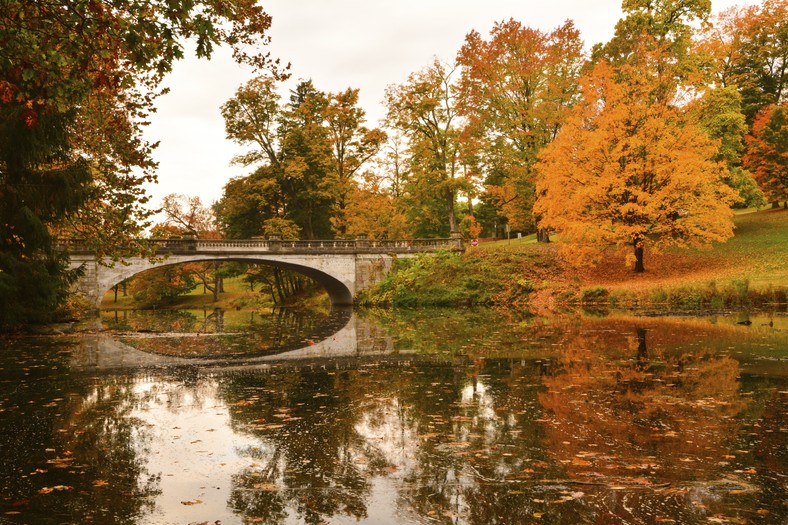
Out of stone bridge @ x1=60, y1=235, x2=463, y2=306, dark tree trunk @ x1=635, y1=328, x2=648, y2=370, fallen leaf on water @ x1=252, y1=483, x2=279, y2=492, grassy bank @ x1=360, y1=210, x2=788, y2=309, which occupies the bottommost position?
fallen leaf on water @ x1=252, y1=483, x2=279, y2=492

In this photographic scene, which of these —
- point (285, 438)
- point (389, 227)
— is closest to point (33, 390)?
point (285, 438)

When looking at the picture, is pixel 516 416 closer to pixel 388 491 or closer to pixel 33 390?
pixel 388 491

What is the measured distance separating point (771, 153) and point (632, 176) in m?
15.1

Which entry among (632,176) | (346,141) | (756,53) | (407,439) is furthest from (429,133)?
(407,439)

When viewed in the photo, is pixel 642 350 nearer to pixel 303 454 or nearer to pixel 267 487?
pixel 303 454

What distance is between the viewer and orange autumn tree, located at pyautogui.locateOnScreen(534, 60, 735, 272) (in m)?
27.2

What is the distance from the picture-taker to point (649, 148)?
2742 cm

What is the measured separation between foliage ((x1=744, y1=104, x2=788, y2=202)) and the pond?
30139 mm

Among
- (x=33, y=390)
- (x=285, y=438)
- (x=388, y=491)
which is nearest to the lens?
(x=388, y=491)

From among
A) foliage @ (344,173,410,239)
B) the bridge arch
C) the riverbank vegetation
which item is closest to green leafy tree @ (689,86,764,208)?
the riverbank vegetation

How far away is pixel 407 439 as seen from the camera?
5668 mm

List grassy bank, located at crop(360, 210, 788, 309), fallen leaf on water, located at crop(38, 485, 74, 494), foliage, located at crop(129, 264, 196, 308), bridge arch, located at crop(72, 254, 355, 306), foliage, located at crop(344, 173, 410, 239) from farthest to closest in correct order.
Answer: foliage, located at crop(129, 264, 196, 308)
foliage, located at crop(344, 173, 410, 239)
bridge arch, located at crop(72, 254, 355, 306)
grassy bank, located at crop(360, 210, 788, 309)
fallen leaf on water, located at crop(38, 485, 74, 494)

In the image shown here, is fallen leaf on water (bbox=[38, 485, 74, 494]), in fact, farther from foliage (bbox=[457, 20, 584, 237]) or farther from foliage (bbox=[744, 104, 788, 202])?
foliage (bbox=[744, 104, 788, 202])

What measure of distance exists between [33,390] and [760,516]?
30.7 feet
